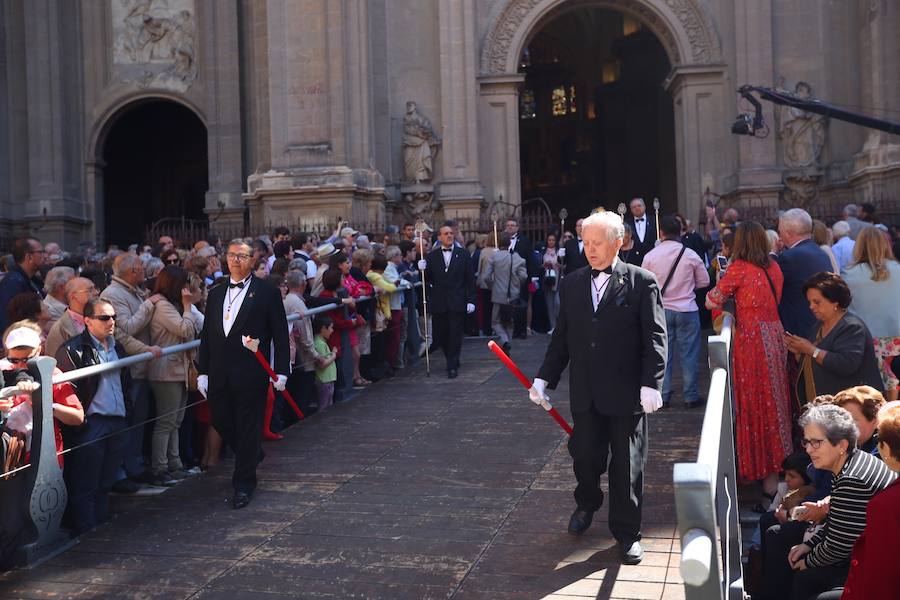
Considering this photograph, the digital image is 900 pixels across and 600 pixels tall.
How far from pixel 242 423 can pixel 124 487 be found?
50.5 inches

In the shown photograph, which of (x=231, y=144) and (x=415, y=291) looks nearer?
(x=415, y=291)

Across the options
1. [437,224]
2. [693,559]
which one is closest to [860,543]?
[693,559]

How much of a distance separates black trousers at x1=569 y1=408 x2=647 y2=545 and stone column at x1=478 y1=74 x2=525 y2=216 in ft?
63.0

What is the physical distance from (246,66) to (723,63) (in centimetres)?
1165

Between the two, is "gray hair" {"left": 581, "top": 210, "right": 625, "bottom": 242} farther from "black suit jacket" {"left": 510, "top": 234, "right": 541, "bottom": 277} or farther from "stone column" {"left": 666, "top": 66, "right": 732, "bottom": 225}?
"stone column" {"left": 666, "top": 66, "right": 732, "bottom": 225}

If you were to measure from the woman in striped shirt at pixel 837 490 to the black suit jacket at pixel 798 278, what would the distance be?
3.06 m

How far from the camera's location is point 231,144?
1018 inches

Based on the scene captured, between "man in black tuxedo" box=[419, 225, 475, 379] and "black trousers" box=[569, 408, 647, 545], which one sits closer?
"black trousers" box=[569, 408, 647, 545]

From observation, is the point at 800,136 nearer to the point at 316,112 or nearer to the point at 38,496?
the point at 316,112

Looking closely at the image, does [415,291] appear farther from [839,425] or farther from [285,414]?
[839,425]

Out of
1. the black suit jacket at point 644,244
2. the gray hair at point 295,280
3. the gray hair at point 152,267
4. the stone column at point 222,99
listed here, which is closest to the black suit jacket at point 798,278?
the gray hair at point 295,280

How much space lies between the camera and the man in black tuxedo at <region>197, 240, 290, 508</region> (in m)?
8.20

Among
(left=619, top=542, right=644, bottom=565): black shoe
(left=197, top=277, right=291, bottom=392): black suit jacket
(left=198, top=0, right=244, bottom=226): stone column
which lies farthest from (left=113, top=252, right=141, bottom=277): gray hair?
(left=198, top=0, right=244, bottom=226): stone column

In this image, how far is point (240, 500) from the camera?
8.11 m
